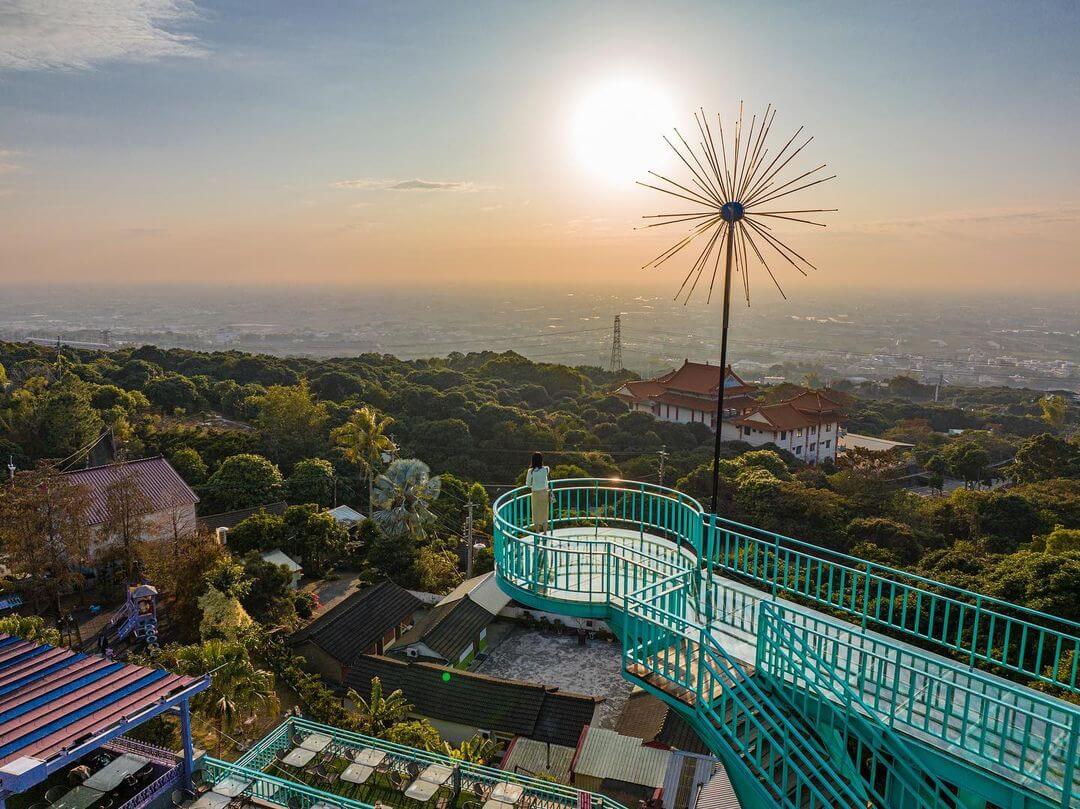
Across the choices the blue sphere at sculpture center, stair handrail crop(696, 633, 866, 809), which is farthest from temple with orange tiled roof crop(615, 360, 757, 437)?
stair handrail crop(696, 633, 866, 809)

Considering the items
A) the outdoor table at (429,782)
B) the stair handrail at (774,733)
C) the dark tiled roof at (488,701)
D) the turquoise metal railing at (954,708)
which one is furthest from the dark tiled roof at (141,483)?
the turquoise metal railing at (954,708)

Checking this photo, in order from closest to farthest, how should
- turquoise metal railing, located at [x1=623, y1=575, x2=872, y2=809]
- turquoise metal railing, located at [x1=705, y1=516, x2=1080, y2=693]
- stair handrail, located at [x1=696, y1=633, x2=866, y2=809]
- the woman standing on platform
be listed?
1. stair handrail, located at [x1=696, y1=633, x2=866, y2=809]
2. turquoise metal railing, located at [x1=623, y1=575, x2=872, y2=809]
3. turquoise metal railing, located at [x1=705, y1=516, x2=1080, y2=693]
4. the woman standing on platform

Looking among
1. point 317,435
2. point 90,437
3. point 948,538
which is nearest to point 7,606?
point 90,437

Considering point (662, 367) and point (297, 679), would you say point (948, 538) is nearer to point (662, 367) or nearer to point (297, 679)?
point (297, 679)

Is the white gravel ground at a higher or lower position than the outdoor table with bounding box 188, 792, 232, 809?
lower

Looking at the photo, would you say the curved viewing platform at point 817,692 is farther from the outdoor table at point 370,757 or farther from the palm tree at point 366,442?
the palm tree at point 366,442

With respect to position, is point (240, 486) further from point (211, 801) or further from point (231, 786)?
point (211, 801)

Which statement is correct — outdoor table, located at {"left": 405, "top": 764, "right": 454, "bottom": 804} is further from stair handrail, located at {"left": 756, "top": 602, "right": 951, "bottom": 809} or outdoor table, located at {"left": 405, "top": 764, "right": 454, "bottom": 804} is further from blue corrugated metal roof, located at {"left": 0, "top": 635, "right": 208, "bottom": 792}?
stair handrail, located at {"left": 756, "top": 602, "right": 951, "bottom": 809}
